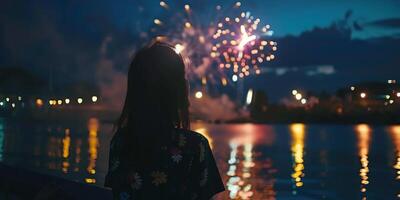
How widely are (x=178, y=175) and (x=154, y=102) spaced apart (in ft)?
1.06

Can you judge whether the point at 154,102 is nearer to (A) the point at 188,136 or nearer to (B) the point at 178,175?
(A) the point at 188,136

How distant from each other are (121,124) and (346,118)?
97834mm

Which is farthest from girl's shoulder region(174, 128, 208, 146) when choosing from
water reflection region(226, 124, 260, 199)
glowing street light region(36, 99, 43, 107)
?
glowing street light region(36, 99, 43, 107)

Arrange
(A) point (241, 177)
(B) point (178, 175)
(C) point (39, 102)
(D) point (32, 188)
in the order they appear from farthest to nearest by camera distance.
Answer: (C) point (39, 102) → (A) point (241, 177) → (D) point (32, 188) → (B) point (178, 175)

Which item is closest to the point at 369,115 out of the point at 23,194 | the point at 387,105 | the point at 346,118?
the point at 346,118

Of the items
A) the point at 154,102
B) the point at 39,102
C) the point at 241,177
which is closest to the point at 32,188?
the point at 154,102

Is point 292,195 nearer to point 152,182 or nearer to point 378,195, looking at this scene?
point 378,195

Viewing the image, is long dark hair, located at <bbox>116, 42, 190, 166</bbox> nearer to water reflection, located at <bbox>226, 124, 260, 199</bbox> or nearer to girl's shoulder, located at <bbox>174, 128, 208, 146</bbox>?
girl's shoulder, located at <bbox>174, 128, 208, 146</bbox>

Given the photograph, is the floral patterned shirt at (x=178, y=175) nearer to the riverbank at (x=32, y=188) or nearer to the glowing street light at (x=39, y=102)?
the riverbank at (x=32, y=188)

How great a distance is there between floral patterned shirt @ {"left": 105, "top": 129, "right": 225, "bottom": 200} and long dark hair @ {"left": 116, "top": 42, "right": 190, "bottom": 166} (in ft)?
0.15

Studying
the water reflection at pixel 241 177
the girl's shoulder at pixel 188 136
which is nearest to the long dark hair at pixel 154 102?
the girl's shoulder at pixel 188 136

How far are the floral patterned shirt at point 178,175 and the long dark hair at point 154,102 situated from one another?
1.8 inches

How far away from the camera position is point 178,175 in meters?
2.53

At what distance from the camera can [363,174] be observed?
15773 millimetres
